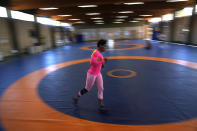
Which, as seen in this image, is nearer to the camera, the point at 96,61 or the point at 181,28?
the point at 96,61

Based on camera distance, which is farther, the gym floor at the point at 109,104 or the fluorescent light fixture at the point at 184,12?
the fluorescent light fixture at the point at 184,12

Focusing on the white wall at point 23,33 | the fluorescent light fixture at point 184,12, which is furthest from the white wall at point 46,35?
the fluorescent light fixture at point 184,12

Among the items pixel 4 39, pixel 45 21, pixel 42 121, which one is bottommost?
pixel 42 121

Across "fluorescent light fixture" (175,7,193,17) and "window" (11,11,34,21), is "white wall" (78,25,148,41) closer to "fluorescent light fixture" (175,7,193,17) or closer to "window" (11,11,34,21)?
"fluorescent light fixture" (175,7,193,17)

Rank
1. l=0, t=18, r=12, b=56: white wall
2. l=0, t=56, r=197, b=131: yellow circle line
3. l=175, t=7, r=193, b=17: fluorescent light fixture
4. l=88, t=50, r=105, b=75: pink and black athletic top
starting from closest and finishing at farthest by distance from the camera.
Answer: l=0, t=56, r=197, b=131: yellow circle line < l=88, t=50, r=105, b=75: pink and black athletic top < l=0, t=18, r=12, b=56: white wall < l=175, t=7, r=193, b=17: fluorescent light fixture

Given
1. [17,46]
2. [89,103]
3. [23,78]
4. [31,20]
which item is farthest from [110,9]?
[89,103]

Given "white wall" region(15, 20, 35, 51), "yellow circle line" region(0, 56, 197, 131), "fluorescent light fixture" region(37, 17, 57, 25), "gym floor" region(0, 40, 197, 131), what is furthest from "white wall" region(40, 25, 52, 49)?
"yellow circle line" region(0, 56, 197, 131)

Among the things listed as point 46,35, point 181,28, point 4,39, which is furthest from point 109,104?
point 181,28

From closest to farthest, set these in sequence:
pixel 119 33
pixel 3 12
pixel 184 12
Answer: pixel 3 12 < pixel 184 12 < pixel 119 33

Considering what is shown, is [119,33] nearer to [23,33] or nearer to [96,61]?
[23,33]

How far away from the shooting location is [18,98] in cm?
354

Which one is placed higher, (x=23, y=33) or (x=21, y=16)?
(x=21, y=16)

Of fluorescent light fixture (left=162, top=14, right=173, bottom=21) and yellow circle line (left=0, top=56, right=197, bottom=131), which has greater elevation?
fluorescent light fixture (left=162, top=14, right=173, bottom=21)

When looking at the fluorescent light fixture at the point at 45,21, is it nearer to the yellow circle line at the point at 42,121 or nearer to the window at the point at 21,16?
the window at the point at 21,16
